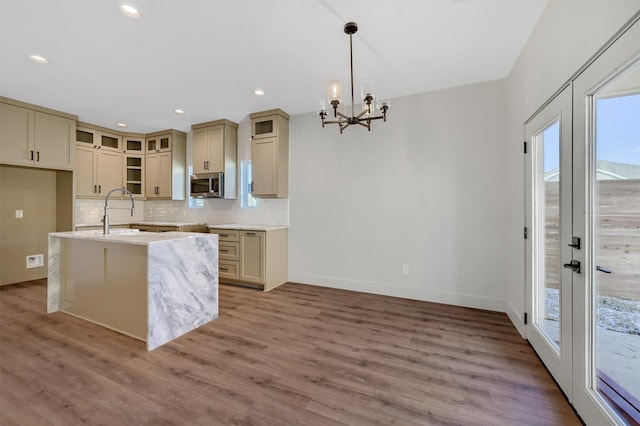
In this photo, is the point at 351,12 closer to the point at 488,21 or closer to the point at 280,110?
the point at 488,21

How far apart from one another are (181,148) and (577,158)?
5925 mm

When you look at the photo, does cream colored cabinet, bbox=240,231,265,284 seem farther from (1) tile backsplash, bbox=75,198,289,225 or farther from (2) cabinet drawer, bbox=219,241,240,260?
(1) tile backsplash, bbox=75,198,289,225

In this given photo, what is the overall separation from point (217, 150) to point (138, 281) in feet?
9.37

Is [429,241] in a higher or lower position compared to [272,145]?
lower

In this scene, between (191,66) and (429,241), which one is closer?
(191,66)

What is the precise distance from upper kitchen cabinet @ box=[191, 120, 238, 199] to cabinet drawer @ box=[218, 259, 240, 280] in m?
1.23

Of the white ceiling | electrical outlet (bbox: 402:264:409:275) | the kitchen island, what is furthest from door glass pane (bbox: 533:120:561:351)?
the kitchen island

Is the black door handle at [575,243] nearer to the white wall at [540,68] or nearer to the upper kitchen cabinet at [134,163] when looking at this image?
the white wall at [540,68]

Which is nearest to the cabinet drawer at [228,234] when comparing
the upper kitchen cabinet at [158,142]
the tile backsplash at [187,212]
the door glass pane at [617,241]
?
the tile backsplash at [187,212]

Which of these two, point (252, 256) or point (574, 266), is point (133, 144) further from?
point (574, 266)

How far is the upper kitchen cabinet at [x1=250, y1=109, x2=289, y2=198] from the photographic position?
4129 millimetres

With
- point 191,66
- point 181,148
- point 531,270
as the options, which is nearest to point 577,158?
point 531,270

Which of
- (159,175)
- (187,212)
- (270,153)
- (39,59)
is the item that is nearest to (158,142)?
(159,175)

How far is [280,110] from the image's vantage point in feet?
13.5
